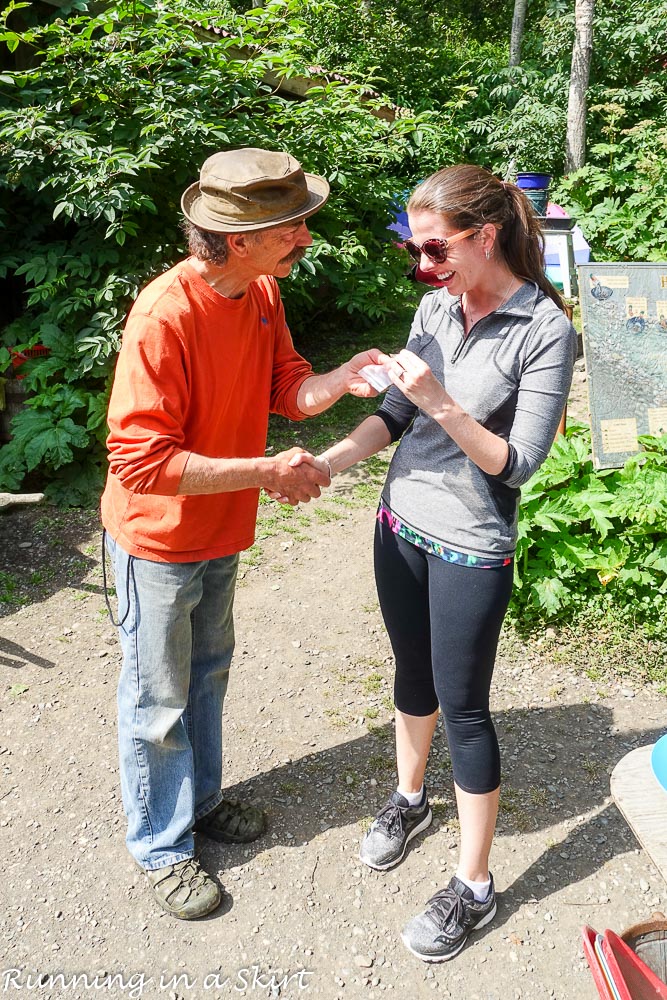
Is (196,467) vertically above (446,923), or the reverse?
(196,467)

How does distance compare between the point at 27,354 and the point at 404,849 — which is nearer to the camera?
the point at 404,849

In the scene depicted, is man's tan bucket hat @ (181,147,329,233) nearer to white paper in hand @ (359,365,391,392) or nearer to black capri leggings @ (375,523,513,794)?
white paper in hand @ (359,365,391,392)

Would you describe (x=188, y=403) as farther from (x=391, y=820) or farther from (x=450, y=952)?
(x=450, y=952)

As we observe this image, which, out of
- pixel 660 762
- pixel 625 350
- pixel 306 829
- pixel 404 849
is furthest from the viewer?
pixel 625 350

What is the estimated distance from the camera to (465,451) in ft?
6.12

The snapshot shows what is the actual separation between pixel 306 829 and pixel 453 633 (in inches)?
44.8

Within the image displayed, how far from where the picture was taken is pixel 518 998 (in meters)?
2.17

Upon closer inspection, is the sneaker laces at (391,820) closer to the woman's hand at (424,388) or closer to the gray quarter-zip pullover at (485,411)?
Result: the gray quarter-zip pullover at (485,411)

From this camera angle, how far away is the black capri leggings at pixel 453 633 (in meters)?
2.04

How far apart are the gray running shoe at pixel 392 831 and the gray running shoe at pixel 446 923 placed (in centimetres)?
26

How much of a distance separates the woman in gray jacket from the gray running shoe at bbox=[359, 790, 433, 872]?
269 mm

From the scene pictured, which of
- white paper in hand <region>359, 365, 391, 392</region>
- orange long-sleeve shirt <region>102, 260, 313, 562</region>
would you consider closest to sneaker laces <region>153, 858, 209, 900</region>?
orange long-sleeve shirt <region>102, 260, 313, 562</region>

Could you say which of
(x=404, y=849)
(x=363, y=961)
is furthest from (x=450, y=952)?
(x=404, y=849)

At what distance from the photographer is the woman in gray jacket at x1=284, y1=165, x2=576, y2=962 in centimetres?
188
